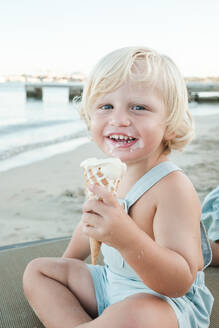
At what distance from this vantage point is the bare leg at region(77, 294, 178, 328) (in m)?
1.23

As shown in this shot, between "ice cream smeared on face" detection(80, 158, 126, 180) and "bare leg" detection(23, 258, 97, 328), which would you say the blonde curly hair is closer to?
"ice cream smeared on face" detection(80, 158, 126, 180)

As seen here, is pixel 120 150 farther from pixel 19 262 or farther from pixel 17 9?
pixel 17 9

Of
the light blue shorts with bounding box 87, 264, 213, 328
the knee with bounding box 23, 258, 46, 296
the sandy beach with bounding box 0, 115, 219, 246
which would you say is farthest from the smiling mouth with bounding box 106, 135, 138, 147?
the sandy beach with bounding box 0, 115, 219, 246

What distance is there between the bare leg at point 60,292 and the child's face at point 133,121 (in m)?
0.60

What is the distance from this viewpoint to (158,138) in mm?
1500

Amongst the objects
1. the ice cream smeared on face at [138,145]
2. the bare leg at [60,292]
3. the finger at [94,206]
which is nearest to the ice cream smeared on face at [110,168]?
the finger at [94,206]

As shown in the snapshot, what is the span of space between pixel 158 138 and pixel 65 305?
81 centimetres

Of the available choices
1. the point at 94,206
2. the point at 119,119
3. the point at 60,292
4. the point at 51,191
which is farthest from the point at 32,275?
the point at 51,191

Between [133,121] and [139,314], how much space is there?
2.35 ft

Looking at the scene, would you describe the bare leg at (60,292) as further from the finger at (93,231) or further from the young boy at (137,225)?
the finger at (93,231)

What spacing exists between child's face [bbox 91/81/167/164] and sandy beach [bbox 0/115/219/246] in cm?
250

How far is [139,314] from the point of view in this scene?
1.24m

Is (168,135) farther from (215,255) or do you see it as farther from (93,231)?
(215,255)

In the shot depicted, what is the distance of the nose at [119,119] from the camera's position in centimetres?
143
